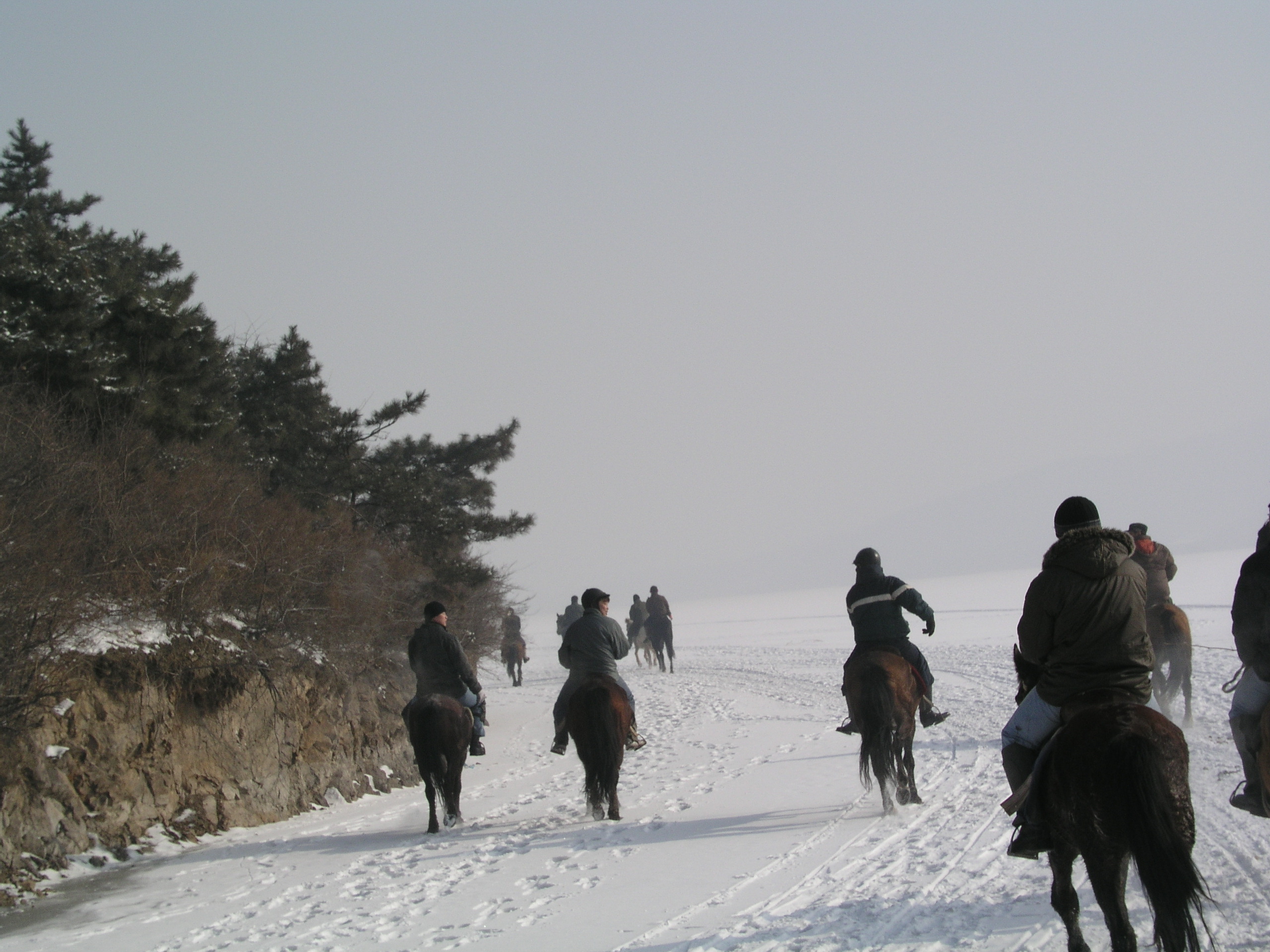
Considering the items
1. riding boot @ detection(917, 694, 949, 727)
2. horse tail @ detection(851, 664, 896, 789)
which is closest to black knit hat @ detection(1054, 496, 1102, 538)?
horse tail @ detection(851, 664, 896, 789)

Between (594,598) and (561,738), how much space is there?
4.67 feet

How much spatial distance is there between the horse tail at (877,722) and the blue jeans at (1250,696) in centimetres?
318

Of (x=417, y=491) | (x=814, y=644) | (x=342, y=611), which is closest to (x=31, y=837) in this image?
(x=342, y=611)

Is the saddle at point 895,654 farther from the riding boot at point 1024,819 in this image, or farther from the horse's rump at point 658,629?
the horse's rump at point 658,629

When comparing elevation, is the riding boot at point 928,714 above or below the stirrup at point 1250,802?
above

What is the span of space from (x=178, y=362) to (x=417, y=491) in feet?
17.2

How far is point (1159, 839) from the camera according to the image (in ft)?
14.8

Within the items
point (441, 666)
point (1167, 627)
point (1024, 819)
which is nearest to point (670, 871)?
point (1024, 819)

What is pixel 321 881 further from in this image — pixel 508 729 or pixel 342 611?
pixel 508 729

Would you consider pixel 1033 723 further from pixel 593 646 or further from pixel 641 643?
pixel 641 643

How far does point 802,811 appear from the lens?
31.3 feet

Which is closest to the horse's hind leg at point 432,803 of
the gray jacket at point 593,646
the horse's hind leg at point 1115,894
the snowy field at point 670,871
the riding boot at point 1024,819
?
the snowy field at point 670,871

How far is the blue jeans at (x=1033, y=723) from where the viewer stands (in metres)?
5.43

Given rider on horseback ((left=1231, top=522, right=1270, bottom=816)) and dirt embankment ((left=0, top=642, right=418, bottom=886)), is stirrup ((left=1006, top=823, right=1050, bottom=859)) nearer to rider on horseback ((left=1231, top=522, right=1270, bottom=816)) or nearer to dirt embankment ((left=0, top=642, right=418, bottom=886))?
rider on horseback ((left=1231, top=522, right=1270, bottom=816))
